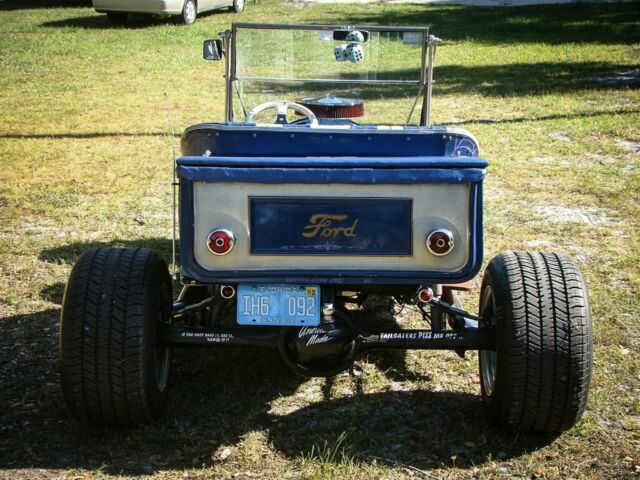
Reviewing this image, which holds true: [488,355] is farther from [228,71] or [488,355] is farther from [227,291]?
[228,71]

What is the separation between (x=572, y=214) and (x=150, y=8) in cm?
1385

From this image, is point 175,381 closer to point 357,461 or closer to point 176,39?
point 357,461

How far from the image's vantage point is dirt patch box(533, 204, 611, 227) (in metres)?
6.82

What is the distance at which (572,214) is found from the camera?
6.99 m

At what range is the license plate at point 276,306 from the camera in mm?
3660

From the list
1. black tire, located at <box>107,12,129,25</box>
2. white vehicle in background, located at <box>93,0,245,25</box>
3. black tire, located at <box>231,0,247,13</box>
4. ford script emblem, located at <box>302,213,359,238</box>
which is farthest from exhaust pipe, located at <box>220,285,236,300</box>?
black tire, located at <box>231,0,247,13</box>

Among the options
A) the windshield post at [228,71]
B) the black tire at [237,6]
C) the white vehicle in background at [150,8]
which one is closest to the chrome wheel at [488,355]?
the windshield post at [228,71]

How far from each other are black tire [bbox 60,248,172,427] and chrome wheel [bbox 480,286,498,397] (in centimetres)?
144

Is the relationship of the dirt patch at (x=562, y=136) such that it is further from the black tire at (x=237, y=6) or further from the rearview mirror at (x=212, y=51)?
the black tire at (x=237, y=6)

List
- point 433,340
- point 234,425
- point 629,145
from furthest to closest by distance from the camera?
point 629,145, point 234,425, point 433,340

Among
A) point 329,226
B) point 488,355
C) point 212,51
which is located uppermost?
point 212,51

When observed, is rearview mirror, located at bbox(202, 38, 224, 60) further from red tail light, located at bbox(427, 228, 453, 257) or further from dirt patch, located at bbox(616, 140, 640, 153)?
dirt patch, located at bbox(616, 140, 640, 153)

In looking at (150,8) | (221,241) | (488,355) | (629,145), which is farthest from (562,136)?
(150,8)

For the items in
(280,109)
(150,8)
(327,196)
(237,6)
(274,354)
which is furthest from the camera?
(237,6)
